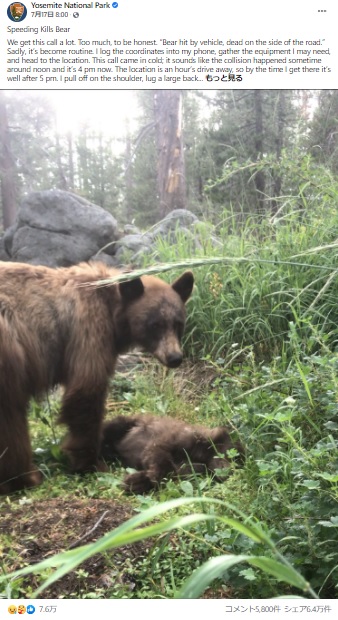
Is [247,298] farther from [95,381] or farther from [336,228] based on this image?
[95,381]

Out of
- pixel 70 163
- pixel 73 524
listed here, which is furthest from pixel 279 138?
pixel 70 163

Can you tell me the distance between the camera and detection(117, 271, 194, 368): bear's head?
137 inches

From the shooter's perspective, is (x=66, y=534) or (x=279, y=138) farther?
(x=279, y=138)

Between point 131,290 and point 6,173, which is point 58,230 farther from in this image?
point 131,290

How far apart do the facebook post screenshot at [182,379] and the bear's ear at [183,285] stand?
0.6 inches

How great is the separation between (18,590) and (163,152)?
8016mm

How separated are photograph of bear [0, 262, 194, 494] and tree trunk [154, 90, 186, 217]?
5263 millimetres

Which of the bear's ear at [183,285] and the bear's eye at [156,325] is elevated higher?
the bear's ear at [183,285]

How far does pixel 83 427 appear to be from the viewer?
10.8 ft

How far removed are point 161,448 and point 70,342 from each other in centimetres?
93

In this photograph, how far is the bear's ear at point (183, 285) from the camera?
3.76 metres

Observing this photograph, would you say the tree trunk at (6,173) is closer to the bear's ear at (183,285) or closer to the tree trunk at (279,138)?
the tree trunk at (279,138)
